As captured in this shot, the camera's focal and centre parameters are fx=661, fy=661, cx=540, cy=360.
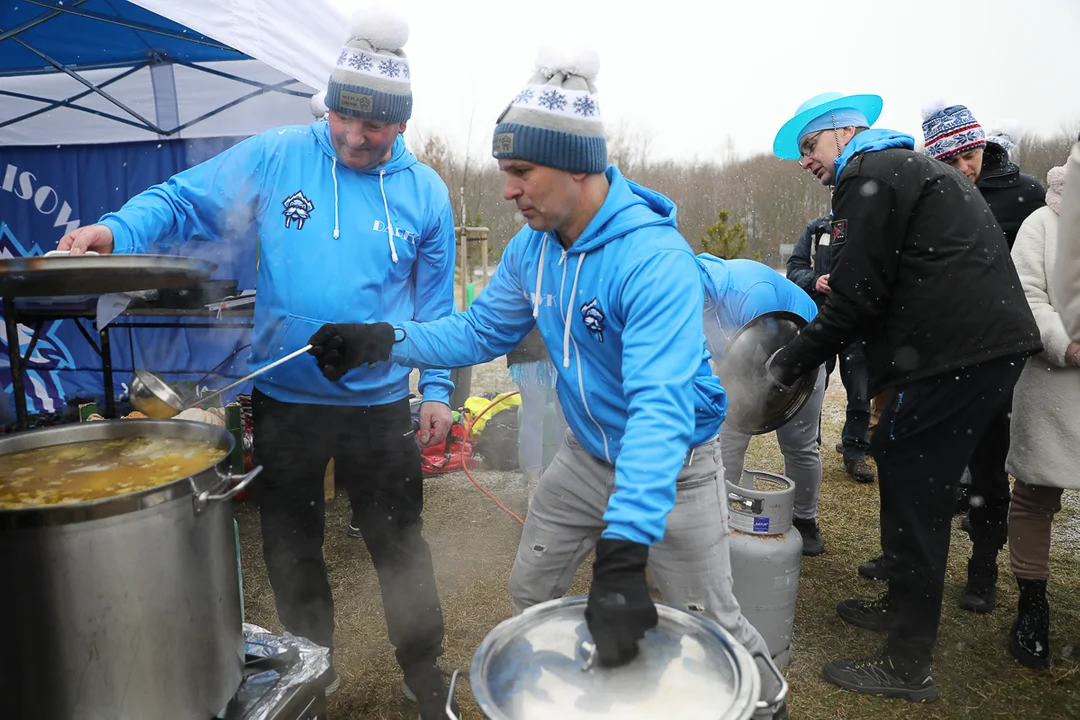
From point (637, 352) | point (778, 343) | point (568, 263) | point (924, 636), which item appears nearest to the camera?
point (637, 352)

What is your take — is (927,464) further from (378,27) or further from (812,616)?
(378,27)

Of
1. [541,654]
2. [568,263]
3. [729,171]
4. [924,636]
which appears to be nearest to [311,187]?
[568,263]

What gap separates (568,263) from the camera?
207 cm

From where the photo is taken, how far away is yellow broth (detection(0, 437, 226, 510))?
154cm

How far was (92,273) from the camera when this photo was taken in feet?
5.11

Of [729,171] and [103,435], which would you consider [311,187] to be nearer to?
[103,435]

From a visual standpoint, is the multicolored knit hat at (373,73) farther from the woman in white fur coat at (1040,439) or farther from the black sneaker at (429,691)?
the woman in white fur coat at (1040,439)

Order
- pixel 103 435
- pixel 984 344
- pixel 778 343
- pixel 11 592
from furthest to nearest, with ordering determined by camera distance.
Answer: pixel 778 343
pixel 984 344
pixel 103 435
pixel 11 592

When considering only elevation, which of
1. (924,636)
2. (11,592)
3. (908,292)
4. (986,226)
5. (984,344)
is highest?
(986,226)

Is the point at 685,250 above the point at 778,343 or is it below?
above

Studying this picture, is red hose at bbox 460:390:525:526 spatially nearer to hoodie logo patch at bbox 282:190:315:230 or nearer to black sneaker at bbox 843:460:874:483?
hoodie logo patch at bbox 282:190:315:230

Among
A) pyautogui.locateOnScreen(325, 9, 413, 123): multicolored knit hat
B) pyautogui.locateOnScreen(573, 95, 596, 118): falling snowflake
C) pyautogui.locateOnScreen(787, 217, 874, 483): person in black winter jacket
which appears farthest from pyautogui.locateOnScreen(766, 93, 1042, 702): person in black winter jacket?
pyautogui.locateOnScreen(787, 217, 874, 483): person in black winter jacket

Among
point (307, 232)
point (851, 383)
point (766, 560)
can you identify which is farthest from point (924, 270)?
point (851, 383)

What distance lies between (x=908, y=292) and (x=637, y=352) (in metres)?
1.69
